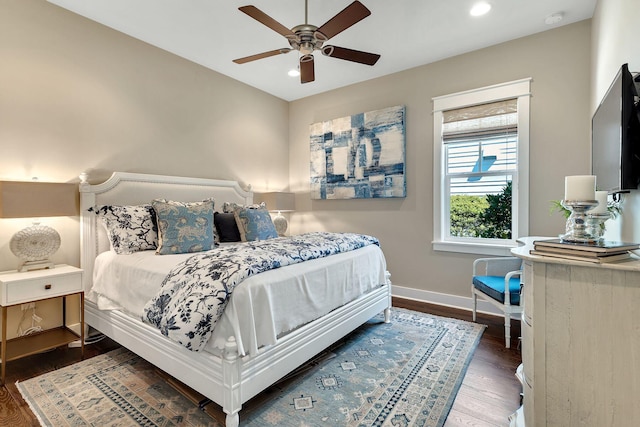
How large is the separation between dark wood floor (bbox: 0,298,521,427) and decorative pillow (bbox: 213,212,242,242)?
133 centimetres

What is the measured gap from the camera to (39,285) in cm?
226

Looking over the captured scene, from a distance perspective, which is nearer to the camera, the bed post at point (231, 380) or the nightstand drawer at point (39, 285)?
the bed post at point (231, 380)

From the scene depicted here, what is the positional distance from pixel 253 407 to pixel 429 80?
3.75 meters

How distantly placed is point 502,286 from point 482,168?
Answer: 4.55ft

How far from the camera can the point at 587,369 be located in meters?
1.23

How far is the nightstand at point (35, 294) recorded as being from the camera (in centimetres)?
211

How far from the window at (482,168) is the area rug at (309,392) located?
1.35 m

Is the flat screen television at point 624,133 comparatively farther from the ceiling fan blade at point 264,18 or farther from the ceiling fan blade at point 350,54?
the ceiling fan blade at point 264,18

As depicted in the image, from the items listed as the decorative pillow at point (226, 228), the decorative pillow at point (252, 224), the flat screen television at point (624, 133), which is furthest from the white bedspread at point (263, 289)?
the flat screen television at point (624, 133)

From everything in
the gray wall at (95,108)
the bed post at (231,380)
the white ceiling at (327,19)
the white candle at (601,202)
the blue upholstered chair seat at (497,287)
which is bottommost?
the bed post at (231,380)

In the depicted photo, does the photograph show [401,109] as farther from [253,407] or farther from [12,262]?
[12,262]

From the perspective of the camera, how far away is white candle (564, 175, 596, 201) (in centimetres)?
134

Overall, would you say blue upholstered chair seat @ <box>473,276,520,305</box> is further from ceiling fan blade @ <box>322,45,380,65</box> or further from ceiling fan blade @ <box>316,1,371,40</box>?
ceiling fan blade @ <box>316,1,371,40</box>

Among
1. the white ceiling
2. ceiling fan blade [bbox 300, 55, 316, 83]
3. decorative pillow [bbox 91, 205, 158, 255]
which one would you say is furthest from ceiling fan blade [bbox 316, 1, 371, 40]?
decorative pillow [bbox 91, 205, 158, 255]
